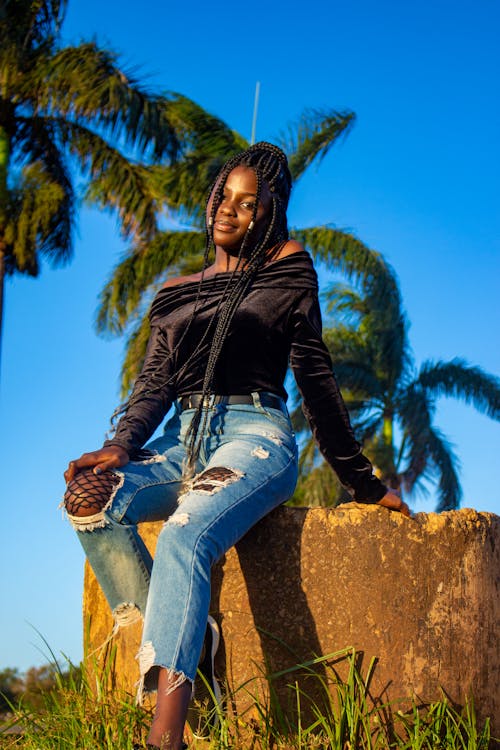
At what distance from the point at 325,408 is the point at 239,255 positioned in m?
0.71

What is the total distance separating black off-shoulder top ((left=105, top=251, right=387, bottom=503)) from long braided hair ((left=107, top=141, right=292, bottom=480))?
0.02 meters

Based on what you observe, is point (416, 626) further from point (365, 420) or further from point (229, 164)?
point (365, 420)

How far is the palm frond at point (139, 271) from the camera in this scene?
1569cm

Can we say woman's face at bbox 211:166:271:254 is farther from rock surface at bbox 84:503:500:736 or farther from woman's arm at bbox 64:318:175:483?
rock surface at bbox 84:503:500:736

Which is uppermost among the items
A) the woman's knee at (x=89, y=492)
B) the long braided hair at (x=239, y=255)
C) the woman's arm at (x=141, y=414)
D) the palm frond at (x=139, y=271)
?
the palm frond at (x=139, y=271)

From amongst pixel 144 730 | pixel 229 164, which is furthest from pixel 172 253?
pixel 144 730

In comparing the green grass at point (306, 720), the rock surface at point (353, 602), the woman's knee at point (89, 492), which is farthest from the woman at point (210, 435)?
the green grass at point (306, 720)

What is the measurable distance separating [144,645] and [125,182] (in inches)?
553

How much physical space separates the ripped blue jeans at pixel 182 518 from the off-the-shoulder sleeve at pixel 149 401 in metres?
0.07

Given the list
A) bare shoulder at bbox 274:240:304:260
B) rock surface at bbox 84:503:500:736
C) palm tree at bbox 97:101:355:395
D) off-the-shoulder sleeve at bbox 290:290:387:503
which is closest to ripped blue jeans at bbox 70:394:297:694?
off-the-shoulder sleeve at bbox 290:290:387:503

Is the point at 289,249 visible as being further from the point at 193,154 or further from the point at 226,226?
the point at 193,154

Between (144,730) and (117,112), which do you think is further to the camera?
(117,112)

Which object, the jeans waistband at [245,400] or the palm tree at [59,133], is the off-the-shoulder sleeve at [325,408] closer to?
the jeans waistband at [245,400]

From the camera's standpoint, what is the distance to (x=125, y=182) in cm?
1577
